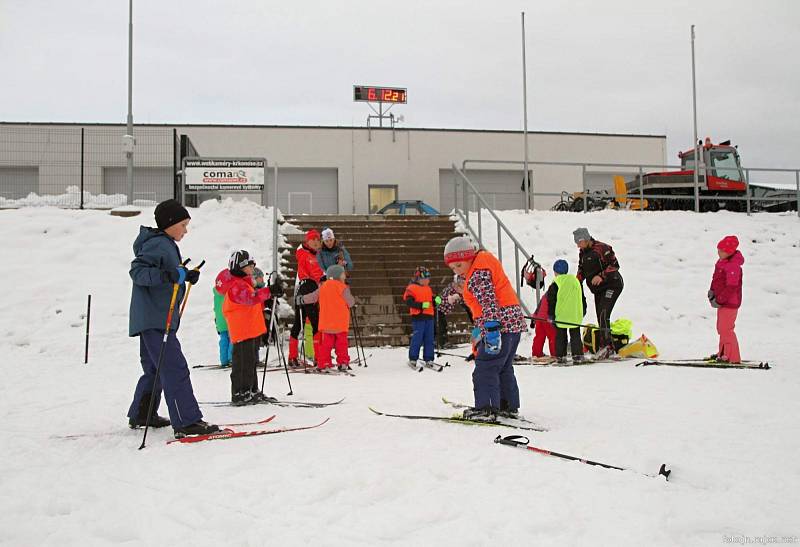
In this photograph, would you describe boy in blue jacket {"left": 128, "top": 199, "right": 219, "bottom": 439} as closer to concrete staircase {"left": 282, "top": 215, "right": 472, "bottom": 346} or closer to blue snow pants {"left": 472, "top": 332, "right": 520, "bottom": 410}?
blue snow pants {"left": 472, "top": 332, "right": 520, "bottom": 410}

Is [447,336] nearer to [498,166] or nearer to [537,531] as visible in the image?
[537,531]

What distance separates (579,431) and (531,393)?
1.72 meters

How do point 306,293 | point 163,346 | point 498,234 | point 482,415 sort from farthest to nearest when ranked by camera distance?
point 498,234 → point 306,293 → point 482,415 → point 163,346

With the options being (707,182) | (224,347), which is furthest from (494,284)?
(707,182)

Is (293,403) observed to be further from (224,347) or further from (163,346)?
(224,347)

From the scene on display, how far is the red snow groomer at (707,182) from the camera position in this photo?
18.7 meters

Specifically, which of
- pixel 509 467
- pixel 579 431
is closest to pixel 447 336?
pixel 579 431

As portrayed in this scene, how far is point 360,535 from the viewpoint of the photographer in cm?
276

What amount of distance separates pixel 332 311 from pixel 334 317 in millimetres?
81

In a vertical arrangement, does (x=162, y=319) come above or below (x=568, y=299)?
below

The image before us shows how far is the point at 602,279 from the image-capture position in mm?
8781

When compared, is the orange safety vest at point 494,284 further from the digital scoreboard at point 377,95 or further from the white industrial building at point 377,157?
the digital scoreboard at point 377,95

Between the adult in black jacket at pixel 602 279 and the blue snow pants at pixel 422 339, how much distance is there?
240 cm

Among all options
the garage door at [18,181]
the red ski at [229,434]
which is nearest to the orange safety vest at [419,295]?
the red ski at [229,434]
